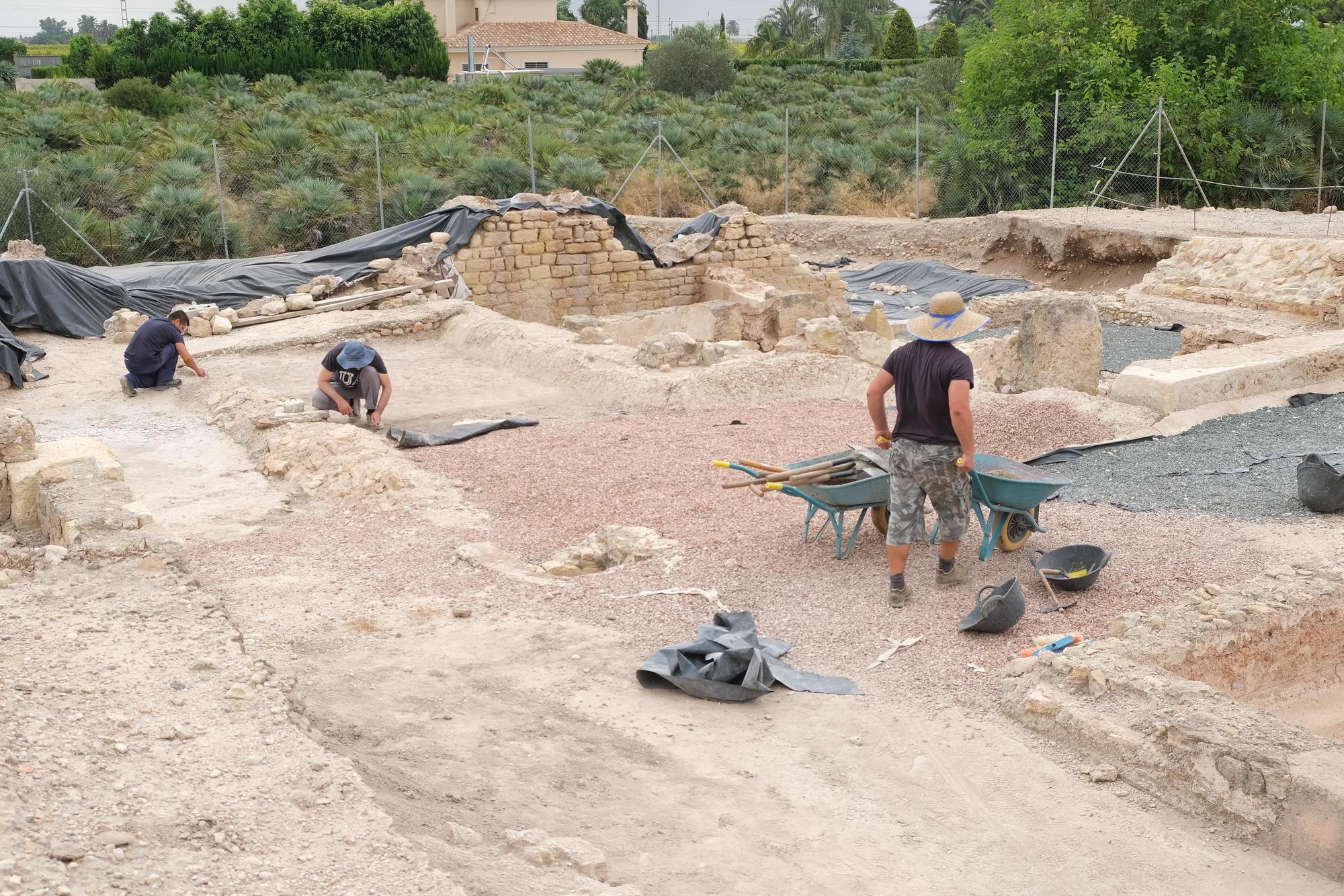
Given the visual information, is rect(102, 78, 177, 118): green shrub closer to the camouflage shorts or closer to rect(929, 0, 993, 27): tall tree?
the camouflage shorts

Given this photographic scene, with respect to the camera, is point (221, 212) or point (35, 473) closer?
point (35, 473)

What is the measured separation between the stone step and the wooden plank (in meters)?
9.44

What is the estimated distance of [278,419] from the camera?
36.2ft

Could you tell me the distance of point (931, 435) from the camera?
6.62m

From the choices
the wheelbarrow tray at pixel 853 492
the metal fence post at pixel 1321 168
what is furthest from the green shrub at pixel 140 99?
the wheelbarrow tray at pixel 853 492

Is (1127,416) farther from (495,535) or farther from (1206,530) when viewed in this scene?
(495,535)

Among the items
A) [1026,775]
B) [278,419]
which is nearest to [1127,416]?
[1026,775]

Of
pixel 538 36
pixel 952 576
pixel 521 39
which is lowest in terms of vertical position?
pixel 952 576

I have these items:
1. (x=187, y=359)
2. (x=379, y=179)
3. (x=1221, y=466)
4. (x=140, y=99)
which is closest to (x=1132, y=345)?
(x=1221, y=466)

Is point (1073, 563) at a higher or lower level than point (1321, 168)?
lower

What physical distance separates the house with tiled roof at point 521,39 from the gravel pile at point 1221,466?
149 feet

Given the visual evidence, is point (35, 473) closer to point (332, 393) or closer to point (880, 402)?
point (332, 393)

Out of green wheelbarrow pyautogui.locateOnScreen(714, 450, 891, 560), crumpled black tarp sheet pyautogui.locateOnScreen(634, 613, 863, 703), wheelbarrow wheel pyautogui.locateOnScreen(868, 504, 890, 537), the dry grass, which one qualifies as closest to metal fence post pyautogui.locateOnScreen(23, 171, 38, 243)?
the dry grass

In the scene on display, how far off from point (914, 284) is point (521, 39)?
3760cm
